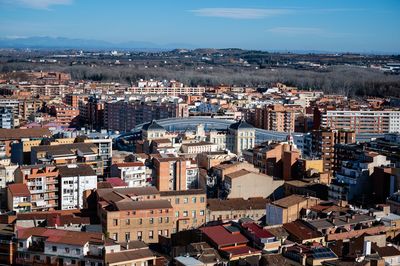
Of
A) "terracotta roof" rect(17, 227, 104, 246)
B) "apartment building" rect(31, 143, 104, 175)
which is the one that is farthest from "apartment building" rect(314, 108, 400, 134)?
"terracotta roof" rect(17, 227, 104, 246)

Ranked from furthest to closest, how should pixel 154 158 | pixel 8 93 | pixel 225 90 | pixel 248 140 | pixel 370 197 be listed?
pixel 225 90, pixel 8 93, pixel 248 140, pixel 154 158, pixel 370 197

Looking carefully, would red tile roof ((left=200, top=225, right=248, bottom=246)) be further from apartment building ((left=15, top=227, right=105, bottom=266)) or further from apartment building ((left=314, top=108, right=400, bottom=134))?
apartment building ((left=314, top=108, right=400, bottom=134))

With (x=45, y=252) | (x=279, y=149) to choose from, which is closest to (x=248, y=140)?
(x=279, y=149)

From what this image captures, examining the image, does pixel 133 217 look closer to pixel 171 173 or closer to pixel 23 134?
pixel 171 173

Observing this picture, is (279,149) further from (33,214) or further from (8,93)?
(8,93)

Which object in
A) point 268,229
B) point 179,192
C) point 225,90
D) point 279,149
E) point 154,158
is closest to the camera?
point 268,229

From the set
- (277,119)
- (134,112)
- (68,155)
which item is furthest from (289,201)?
(134,112)
